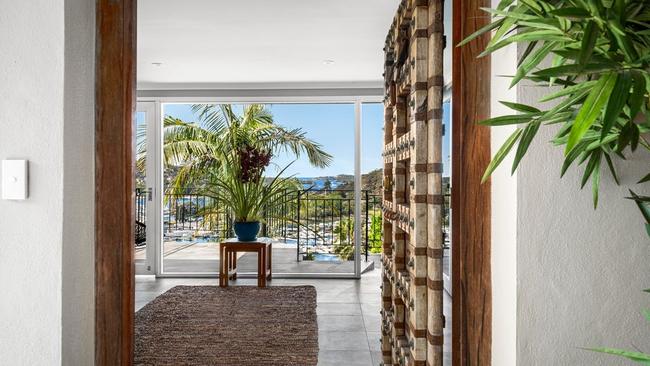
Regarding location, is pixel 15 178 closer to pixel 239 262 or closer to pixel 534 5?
pixel 534 5

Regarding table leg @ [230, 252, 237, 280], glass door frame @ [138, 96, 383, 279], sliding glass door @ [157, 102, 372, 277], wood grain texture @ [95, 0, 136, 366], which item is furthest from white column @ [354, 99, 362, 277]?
wood grain texture @ [95, 0, 136, 366]

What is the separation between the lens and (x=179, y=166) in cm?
709

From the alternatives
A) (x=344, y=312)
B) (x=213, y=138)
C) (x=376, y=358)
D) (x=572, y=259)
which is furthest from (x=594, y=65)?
(x=213, y=138)

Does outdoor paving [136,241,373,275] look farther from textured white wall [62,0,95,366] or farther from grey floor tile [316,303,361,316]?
textured white wall [62,0,95,366]

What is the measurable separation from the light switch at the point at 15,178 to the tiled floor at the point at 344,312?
227 cm

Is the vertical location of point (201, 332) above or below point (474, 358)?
below

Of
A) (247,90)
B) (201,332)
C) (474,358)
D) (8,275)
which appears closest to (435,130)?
(474,358)

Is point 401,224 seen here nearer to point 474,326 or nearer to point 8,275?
point 474,326

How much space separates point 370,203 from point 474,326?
5.32m

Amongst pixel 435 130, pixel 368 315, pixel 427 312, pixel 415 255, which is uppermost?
pixel 435 130

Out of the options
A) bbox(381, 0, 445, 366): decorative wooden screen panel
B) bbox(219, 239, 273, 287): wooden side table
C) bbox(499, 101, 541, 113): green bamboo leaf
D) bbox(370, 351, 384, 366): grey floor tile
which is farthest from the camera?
bbox(219, 239, 273, 287): wooden side table

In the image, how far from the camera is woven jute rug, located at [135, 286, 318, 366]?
11.1 feet

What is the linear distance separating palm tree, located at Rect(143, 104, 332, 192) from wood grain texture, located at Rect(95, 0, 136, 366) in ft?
17.2

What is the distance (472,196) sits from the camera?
1.44 metres
